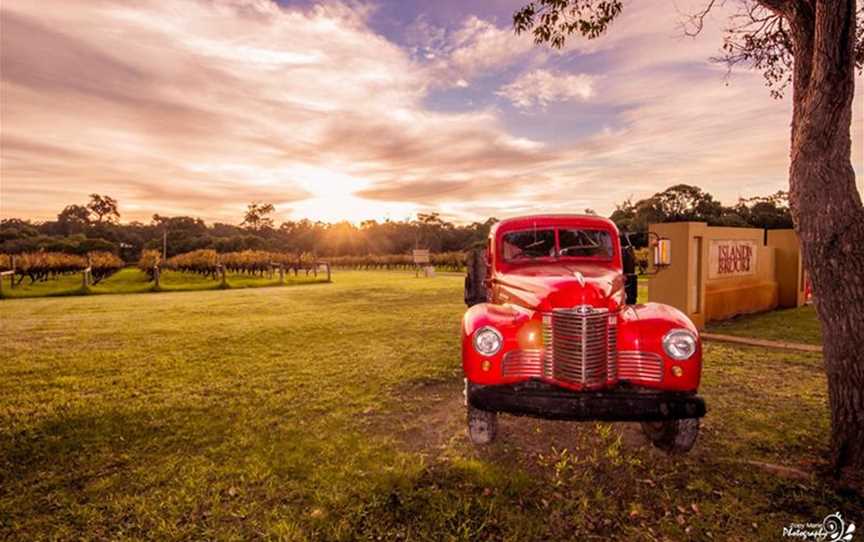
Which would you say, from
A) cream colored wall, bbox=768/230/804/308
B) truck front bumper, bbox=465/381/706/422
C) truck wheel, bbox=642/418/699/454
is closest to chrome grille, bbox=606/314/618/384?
truck front bumper, bbox=465/381/706/422

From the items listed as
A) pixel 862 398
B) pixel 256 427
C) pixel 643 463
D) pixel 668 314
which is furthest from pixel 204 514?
pixel 862 398

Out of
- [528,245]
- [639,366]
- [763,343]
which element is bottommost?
[763,343]

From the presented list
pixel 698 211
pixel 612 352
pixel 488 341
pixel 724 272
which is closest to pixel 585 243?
pixel 612 352

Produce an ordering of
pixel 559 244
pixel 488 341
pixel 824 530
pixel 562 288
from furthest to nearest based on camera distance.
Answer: pixel 559 244, pixel 562 288, pixel 488 341, pixel 824 530

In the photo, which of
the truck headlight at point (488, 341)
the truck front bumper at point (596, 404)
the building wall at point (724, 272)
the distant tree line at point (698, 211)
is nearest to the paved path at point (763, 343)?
the building wall at point (724, 272)

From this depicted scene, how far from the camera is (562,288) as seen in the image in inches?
163

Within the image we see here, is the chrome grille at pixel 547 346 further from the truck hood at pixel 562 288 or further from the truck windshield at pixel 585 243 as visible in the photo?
the truck windshield at pixel 585 243

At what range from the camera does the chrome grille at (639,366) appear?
13.0ft

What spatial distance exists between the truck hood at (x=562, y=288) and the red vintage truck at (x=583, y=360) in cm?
1

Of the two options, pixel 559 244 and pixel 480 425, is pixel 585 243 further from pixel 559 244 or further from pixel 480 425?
pixel 480 425

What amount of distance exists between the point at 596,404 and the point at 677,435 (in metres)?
1.17

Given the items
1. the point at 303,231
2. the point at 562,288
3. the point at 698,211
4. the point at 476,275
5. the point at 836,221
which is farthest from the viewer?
the point at 303,231

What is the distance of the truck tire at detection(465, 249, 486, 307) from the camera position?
7.42 meters

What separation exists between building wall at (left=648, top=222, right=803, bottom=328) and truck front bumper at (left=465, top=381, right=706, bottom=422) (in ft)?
22.7
